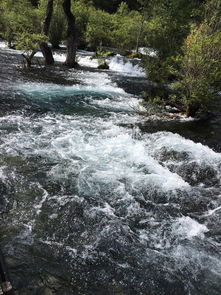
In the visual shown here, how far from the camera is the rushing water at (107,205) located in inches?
154

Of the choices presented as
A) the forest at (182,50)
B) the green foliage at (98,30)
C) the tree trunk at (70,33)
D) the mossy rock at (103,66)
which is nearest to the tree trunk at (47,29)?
the forest at (182,50)

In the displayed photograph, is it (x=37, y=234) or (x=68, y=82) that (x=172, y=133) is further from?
(x=68, y=82)

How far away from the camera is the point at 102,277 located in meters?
3.85

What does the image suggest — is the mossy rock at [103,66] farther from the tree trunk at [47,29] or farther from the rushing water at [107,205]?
the rushing water at [107,205]

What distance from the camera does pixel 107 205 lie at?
544 centimetres

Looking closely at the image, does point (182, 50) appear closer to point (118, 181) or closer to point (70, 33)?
point (118, 181)

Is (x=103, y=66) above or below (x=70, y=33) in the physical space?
below

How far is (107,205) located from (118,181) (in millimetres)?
962

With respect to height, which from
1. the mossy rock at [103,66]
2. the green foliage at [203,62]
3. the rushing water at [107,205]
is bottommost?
the rushing water at [107,205]

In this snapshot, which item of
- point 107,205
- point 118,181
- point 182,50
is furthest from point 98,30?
point 107,205

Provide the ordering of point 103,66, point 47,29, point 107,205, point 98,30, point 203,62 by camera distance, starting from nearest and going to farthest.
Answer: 1. point 107,205
2. point 203,62
3. point 47,29
4. point 103,66
5. point 98,30

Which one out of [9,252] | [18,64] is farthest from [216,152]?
[18,64]

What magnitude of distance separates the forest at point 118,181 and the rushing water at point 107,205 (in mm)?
21

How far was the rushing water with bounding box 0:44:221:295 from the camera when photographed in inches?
154
